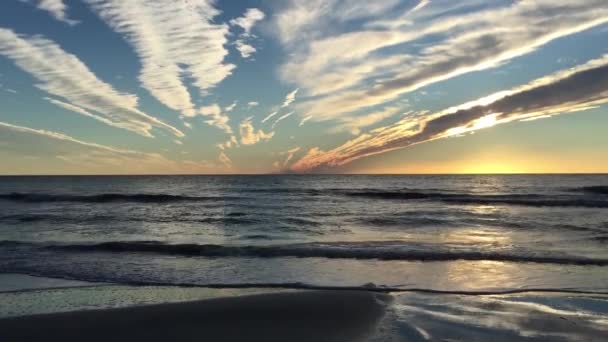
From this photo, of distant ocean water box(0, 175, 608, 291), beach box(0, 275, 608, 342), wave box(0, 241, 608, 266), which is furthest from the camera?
wave box(0, 241, 608, 266)

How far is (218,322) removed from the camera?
683 cm

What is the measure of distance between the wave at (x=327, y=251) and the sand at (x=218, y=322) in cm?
523

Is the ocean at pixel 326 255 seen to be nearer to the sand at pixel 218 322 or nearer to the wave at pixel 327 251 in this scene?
the wave at pixel 327 251

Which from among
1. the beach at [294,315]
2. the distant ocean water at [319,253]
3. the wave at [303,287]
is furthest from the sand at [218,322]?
the distant ocean water at [319,253]

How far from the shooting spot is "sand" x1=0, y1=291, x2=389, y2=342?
628 cm

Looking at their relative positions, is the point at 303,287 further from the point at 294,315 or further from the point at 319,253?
the point at 319,253

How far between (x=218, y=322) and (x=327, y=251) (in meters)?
7.39

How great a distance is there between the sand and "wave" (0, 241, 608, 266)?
17.2ft

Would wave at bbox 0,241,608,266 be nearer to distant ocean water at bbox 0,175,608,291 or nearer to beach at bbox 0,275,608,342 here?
distant ocean water at bbox 0,175,608,291

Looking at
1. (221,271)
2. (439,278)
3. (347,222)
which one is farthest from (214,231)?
(439,278)

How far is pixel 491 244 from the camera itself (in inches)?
616

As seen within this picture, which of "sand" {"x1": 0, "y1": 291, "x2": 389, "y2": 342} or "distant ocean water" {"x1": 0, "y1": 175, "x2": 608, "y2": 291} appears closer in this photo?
"sand" {"x1": 0, "y1": 291, "x2": 389, "y2": 342}

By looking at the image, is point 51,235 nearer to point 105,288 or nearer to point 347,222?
point 105,288

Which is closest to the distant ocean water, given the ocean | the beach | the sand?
the ocean
